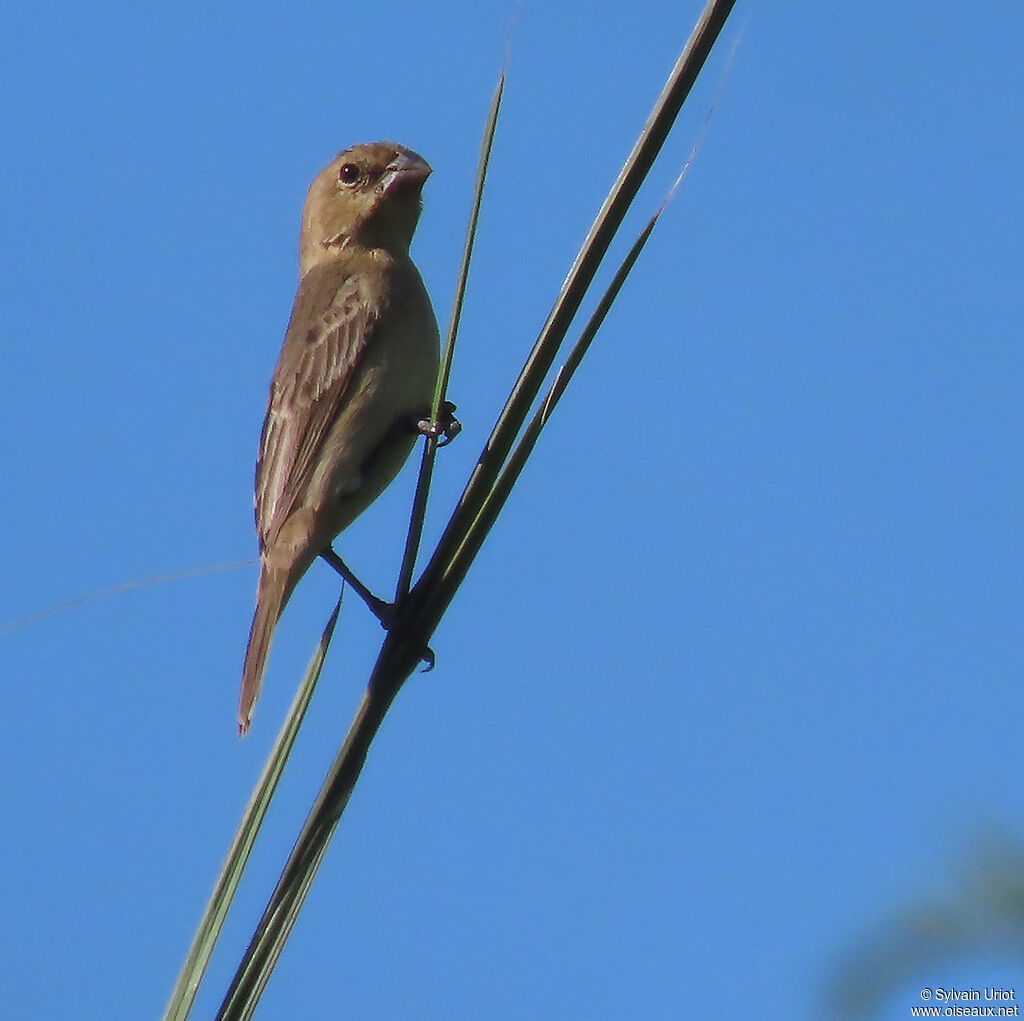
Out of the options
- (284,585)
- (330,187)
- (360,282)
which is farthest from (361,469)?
(330,187)

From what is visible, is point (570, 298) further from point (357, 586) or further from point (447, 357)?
point (357, 586)

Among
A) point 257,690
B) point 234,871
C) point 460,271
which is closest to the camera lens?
point 234,871

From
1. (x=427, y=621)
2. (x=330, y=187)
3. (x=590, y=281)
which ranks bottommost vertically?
(x=427, y=621)

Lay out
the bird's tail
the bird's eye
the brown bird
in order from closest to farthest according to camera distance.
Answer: the bird's tail → the brown bird → the bird's eye

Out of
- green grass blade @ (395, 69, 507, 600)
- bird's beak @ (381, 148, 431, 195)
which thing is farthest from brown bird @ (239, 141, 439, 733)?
green grass blade @ (395, 69, 507, 600)

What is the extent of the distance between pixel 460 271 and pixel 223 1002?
3.49 feet

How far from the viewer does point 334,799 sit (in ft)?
6.05

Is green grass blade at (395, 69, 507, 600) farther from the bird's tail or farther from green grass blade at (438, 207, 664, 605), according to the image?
the bird's tail

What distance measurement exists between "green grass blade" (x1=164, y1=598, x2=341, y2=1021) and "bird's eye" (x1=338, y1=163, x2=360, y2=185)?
3.77 metres

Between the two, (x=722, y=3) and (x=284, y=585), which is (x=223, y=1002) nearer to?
(x=722, y=3)

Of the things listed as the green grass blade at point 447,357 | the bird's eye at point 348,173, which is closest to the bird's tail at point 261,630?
the green grass blade at point 447,357

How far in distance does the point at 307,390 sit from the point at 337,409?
0.59 ft

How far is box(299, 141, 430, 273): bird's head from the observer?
17.2 ft

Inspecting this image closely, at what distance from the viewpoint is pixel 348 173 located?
17.9 feet
